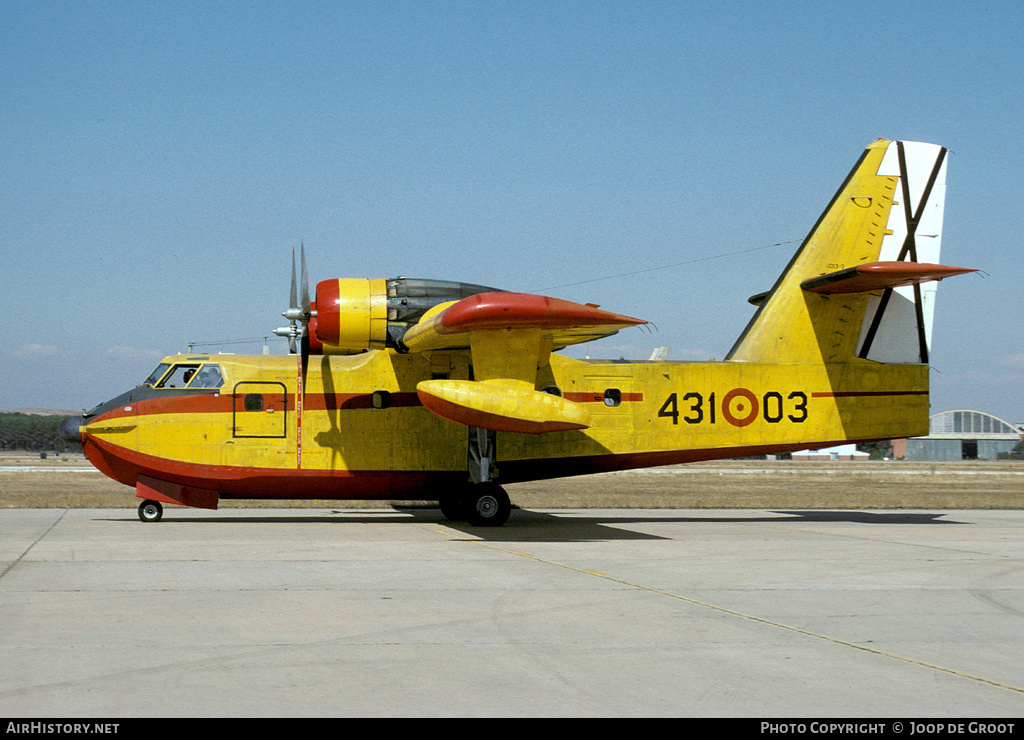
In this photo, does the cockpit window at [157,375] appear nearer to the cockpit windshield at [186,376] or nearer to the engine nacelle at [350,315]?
the cockpit windshield at [186,376]

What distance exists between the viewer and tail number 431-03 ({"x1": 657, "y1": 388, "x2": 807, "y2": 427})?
67.1ft

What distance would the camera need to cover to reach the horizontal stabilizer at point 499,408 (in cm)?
1681

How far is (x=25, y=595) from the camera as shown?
Result: 974cm

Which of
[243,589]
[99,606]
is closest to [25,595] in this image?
[99,606]

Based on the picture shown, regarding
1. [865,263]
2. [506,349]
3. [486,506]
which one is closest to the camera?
[506,349]

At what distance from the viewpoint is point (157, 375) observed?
1989cm

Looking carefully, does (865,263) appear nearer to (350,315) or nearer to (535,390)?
(535,390)

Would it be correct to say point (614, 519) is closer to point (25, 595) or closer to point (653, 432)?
point (653, 432)

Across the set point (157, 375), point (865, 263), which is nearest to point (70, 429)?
point (157, 375)

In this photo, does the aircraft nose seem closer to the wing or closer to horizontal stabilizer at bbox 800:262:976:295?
the wing

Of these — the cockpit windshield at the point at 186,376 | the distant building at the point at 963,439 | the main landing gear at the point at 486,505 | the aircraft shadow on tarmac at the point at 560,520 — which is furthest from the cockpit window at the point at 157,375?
the distant building at the point at 963,439

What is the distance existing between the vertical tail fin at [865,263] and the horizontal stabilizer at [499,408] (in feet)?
20.2

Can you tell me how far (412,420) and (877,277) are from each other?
33.2ft

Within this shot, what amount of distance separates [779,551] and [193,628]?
9.74 m
